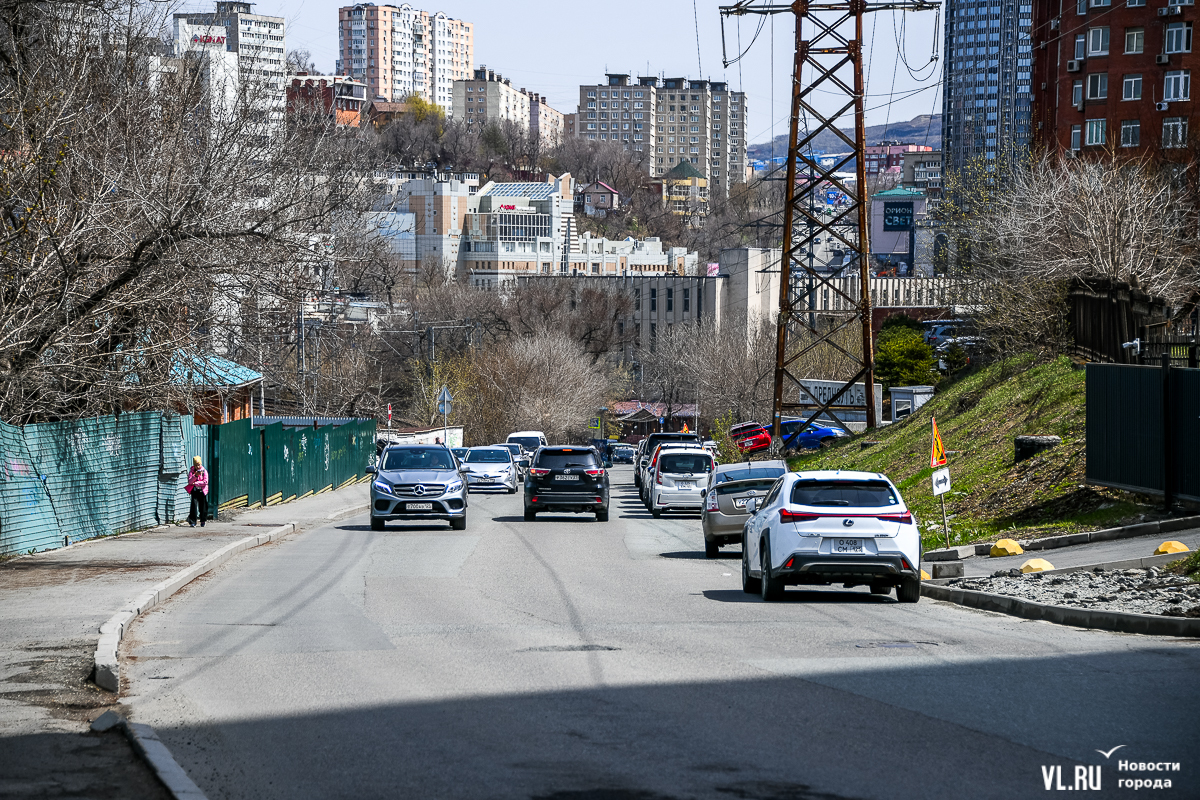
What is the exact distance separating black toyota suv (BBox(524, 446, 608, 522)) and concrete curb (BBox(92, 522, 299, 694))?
23.5 feet

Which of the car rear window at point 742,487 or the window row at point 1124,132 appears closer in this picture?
the car rear window at point 742,487

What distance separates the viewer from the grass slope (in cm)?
2208

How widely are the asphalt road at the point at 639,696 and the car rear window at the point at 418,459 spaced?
1175 cm

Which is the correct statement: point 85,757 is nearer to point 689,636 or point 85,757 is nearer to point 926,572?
point 689,636

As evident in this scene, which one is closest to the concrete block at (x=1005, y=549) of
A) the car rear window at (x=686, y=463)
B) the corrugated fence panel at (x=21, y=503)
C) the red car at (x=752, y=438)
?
the car rear window at (x=686, y=463)

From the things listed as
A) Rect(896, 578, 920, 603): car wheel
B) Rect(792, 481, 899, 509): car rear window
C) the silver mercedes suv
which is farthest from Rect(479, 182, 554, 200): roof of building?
Rect(896, 578, 920, 603): car wheel

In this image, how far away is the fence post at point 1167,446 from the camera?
20006mm

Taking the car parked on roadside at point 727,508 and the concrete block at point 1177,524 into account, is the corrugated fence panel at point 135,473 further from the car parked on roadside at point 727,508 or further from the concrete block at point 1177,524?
the concrete block at point 1177,524

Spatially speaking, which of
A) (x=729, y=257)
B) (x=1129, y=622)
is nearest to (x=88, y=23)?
(x=1129, y=622)

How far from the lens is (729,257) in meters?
122

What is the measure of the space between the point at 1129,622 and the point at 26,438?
15574 millimetres

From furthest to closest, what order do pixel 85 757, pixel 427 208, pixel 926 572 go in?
pixel 427 208 → pixel 926 572 → pixel 85 757

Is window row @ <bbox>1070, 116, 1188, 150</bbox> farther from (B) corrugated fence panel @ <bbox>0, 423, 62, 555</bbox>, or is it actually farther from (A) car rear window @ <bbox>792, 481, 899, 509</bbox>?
(B) corrugated fence panel @ <bbox>0, 423, 62, 555</bbox>

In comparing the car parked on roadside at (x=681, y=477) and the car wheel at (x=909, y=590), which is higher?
the car wheel at (x=909, y=590)
